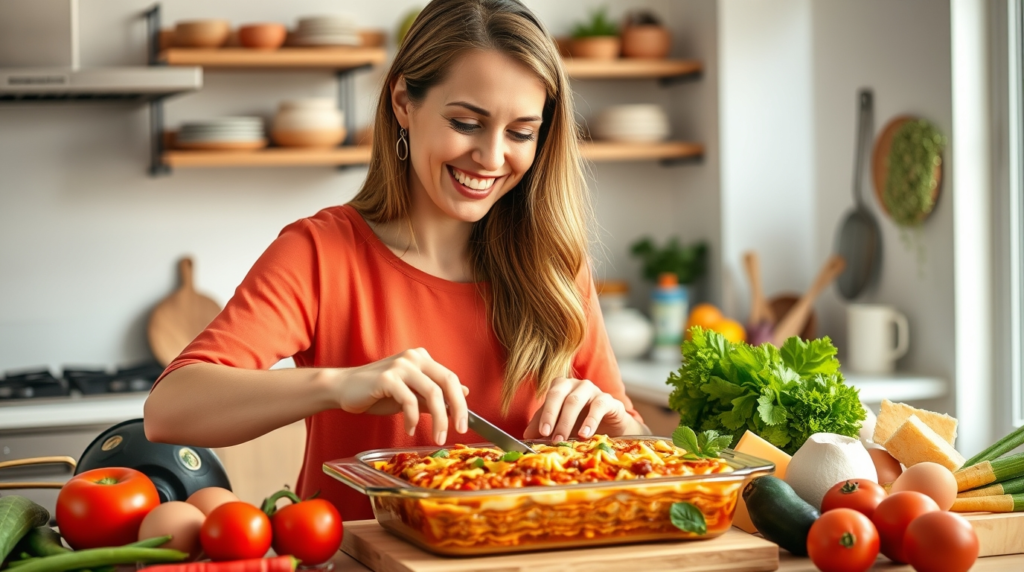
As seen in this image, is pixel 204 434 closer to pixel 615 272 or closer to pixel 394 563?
pixel 394 563

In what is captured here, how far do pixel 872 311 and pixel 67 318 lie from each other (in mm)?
2467

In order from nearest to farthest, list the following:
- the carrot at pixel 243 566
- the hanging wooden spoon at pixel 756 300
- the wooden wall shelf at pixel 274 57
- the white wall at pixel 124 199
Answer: the carrot at pixel 243 566
the wooden wall shelf at pixel 274 57
the white wall at pixel 124 199
the hanging wooden spoon at pixel 756 300

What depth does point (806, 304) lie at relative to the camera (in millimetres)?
3461

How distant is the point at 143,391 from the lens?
3096 millimetres

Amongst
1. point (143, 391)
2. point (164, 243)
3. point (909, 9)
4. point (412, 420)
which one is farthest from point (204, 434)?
point (909, 9)

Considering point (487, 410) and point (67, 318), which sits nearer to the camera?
point (487, 410)

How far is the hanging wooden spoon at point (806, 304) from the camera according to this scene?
11.2 feet

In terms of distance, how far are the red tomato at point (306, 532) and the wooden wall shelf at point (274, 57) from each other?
2.44 metres

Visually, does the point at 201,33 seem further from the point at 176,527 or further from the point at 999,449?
the point at 999,449

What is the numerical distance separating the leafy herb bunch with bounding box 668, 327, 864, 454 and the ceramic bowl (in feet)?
7.45

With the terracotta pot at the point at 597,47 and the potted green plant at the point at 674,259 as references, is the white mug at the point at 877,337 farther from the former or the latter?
the terracotta pot at the point at 597,47

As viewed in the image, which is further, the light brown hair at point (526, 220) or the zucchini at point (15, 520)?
the light brown hair at point (526, 220)

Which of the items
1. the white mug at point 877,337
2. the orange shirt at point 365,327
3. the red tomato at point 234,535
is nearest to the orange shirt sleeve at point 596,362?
the orange shirt at point 365,327

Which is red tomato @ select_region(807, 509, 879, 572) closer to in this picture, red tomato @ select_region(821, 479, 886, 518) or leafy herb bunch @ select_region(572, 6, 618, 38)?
red tomato @ select_region(821, 479, 886, 518)
